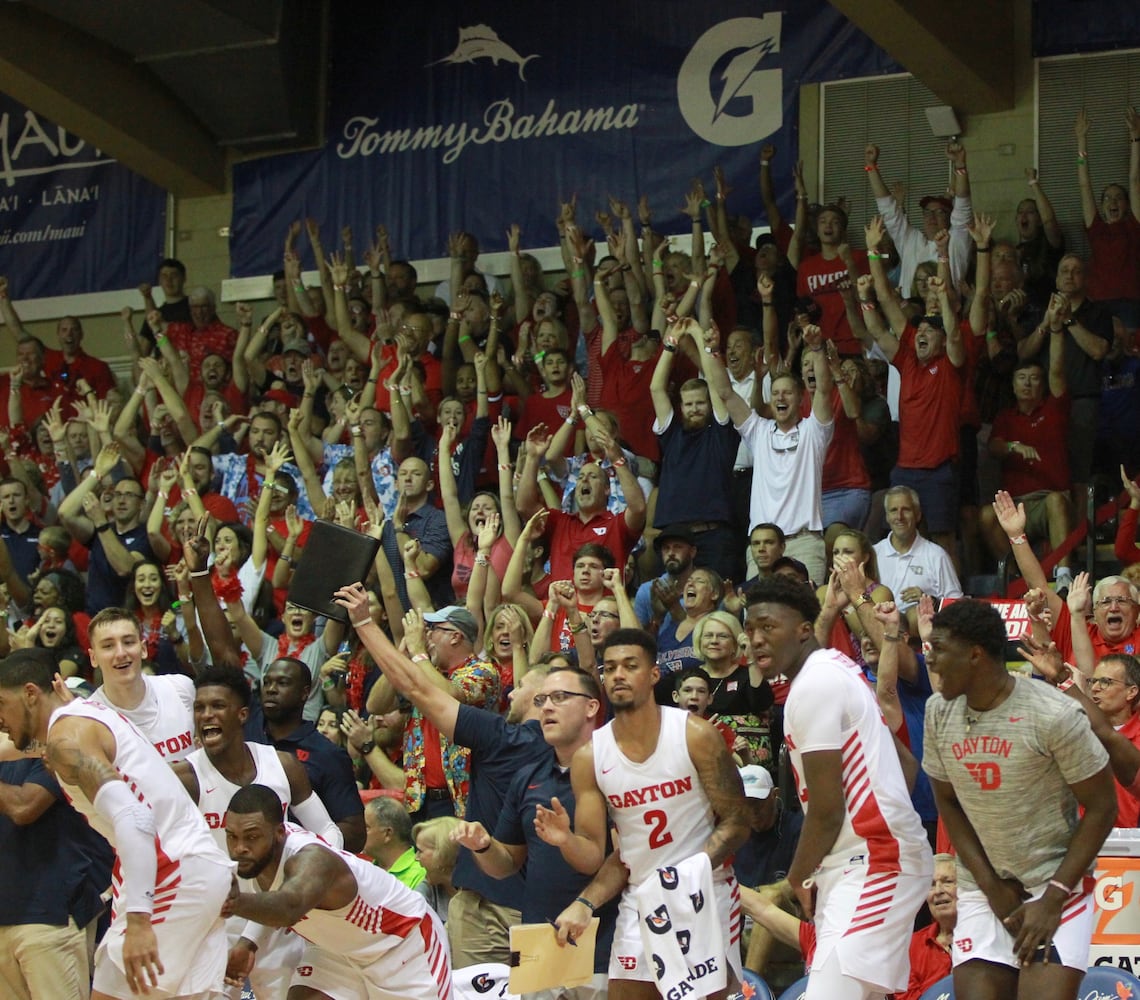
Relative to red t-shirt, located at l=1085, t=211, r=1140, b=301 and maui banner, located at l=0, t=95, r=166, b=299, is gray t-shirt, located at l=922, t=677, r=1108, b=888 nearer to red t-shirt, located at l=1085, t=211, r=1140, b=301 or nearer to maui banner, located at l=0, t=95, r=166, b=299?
red t-shirt, located at l=1085, t=211, r=1140, b=301

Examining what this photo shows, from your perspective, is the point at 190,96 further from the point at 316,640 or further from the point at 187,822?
the point at 187,822

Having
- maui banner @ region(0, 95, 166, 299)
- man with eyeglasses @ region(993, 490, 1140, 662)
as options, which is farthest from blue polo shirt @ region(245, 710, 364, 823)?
maui banner @ region(0, 95, 166, 299)

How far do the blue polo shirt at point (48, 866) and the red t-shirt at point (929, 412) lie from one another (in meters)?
6.07

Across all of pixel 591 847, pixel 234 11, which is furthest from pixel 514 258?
pixel 591 847

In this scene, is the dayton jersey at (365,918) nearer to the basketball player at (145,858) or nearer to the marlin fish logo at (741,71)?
the basketball player at (145,858)

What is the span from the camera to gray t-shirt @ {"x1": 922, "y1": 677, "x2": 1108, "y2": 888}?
18.2ft

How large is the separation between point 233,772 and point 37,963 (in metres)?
1.28

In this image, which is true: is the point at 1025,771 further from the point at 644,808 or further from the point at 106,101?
the point at 106,101

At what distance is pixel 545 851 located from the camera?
685 cm

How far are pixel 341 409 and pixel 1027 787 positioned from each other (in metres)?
9.08

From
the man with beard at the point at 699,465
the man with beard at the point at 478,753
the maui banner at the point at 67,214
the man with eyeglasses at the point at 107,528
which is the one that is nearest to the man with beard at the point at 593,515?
the man with beard at the point at 699,465

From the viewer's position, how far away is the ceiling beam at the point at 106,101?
15695mm

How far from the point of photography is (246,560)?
1248 cm

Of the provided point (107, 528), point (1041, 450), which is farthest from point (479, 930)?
point (107, 528)
